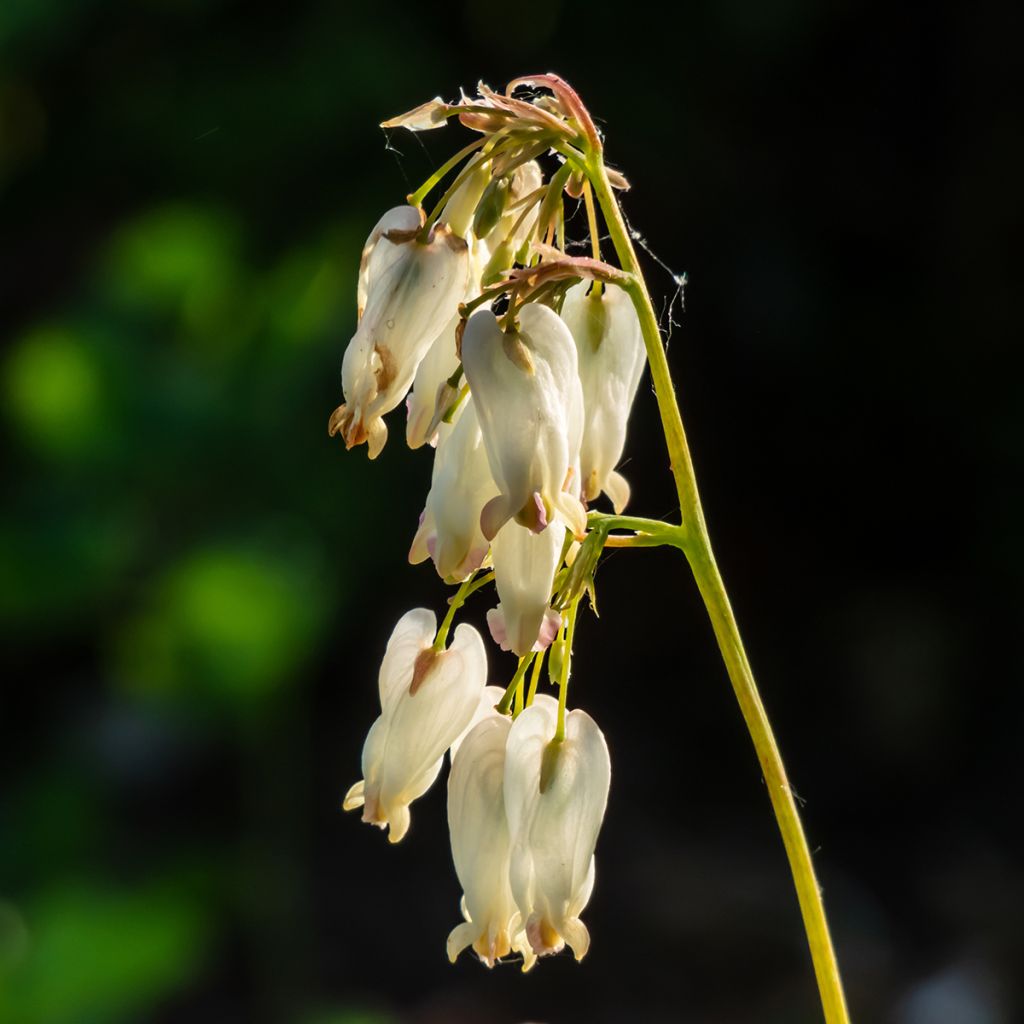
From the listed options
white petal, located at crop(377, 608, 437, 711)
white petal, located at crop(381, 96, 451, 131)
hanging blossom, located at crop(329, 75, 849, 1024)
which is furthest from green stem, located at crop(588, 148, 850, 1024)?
white petal, located at crop(377, 608, 437, 711)

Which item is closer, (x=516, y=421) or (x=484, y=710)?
(x=516, y=421)

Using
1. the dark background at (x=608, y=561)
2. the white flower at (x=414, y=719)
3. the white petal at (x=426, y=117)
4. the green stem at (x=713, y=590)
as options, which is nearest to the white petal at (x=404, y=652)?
the white flower at (x=414, y=719)

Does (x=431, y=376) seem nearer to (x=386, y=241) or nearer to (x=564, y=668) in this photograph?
(x=386, y=241)

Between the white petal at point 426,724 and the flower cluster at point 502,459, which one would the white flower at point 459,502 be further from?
the white petal at point 426,724

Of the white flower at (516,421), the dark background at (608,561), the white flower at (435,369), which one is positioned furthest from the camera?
the dark background at (608,561)

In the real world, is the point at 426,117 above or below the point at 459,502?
above

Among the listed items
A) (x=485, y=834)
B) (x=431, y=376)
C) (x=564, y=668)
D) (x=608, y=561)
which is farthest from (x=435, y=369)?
(x=608, y=561)

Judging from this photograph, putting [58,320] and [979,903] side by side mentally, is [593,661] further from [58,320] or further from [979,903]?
[58,320]

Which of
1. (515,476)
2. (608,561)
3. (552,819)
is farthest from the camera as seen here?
(608,561)
